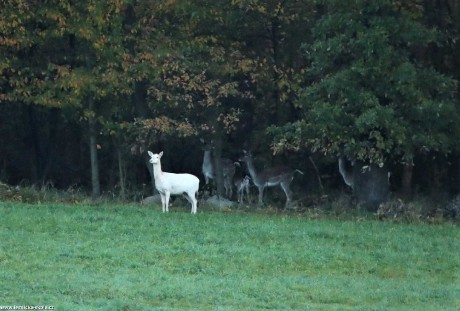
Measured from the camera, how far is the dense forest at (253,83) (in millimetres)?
23344

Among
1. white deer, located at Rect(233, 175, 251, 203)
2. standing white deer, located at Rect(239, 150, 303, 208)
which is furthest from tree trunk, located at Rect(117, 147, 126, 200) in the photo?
standing white deer, located at Rect(239, 150, 303, 208)

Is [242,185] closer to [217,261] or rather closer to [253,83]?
[253,83]

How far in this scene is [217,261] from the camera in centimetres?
1673

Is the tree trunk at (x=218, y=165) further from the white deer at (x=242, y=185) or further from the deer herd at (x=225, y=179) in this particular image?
the white deer at (x=242, y=185)

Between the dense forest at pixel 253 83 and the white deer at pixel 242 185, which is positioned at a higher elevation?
the dense forest at pixel 253 83

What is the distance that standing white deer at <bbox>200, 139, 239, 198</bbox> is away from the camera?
94.7 ft

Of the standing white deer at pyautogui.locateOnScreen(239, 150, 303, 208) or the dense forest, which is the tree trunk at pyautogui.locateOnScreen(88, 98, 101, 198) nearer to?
the dense forest

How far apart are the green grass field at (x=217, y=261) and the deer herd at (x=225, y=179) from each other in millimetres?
729

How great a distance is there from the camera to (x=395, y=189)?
92.8 ft

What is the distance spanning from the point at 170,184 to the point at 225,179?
20.7ft

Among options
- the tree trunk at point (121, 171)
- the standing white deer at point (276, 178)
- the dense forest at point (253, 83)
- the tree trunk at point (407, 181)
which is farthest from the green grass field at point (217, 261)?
the tree trunk at point (407, 181)

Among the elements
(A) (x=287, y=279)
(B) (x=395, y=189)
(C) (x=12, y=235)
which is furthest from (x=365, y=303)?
(B) (x=395, y=189)

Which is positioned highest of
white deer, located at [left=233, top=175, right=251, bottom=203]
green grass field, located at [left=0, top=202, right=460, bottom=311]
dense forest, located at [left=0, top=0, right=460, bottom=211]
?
dense forest, located at [left=0, top=0, right=460, bottom=211]

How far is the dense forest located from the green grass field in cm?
253
